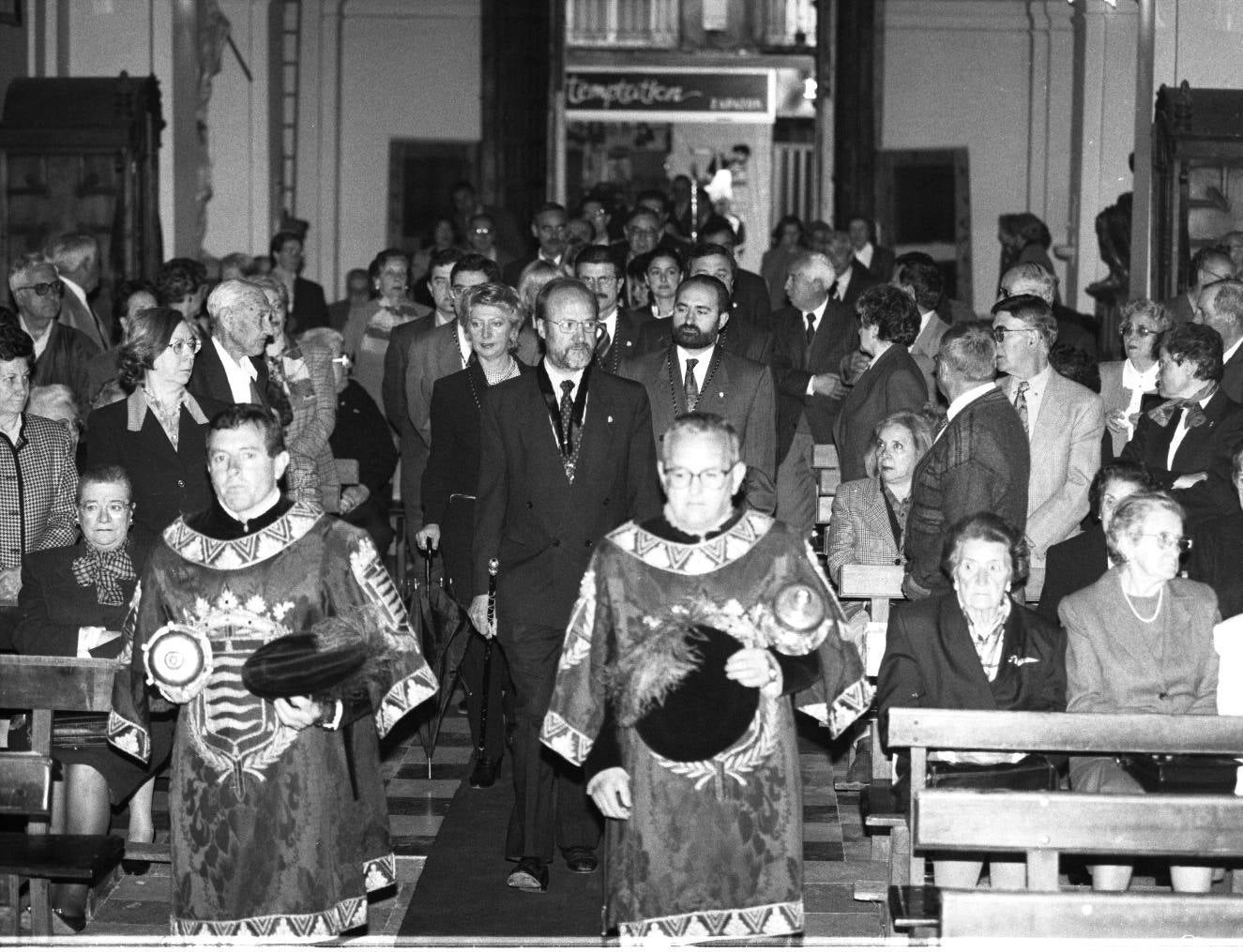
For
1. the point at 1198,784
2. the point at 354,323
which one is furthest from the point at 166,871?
the point at 354,323

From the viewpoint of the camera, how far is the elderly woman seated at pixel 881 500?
7.19m

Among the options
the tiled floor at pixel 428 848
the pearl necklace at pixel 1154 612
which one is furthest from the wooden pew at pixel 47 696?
the pearl necklace at pixel 1154 612

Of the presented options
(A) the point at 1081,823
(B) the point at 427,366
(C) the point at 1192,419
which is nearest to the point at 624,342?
(B) the point at 427,366

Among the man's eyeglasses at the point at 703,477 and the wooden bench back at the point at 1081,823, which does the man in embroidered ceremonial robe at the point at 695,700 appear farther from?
the wooden bench back at the point at 1081,823

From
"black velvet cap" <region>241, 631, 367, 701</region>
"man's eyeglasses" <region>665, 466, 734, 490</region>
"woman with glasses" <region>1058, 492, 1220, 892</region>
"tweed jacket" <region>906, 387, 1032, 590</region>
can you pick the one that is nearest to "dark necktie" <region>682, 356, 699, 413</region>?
"tweed jacket" <region>906, 387, 1032, 590</region>

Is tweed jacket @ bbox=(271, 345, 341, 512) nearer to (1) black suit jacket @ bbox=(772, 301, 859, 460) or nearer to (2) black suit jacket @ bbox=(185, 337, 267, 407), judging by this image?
(2) black suit jacket @ bbox=(185, 337, 267, 407)

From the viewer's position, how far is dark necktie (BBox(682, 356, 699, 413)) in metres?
7.43

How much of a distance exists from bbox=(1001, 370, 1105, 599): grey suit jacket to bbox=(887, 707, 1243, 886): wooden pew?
1916 millimetres

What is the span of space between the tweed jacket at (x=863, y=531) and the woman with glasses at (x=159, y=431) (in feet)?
7.58

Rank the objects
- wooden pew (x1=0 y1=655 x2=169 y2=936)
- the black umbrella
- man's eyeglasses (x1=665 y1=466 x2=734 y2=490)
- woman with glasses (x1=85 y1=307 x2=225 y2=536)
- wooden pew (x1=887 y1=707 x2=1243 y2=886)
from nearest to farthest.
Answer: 1. man's eyeglasses (x1=665 y1=466 x2=734 y2=490)
2. wooden pew (x1=887 y1=707 x2=1243 y2=886)
3. wooden pew (x1=0 y1=655 x2=169 y2=936)
4. woman with glasses (x1=85 y1=307 x2=225 y2=536)
5. the black umbrella

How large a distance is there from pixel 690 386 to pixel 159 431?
1963 mm

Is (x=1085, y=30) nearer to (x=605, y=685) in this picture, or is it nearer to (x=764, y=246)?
(x=764, y=246)

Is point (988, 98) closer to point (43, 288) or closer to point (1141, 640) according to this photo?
point (43, 288)

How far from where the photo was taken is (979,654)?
5.89m
